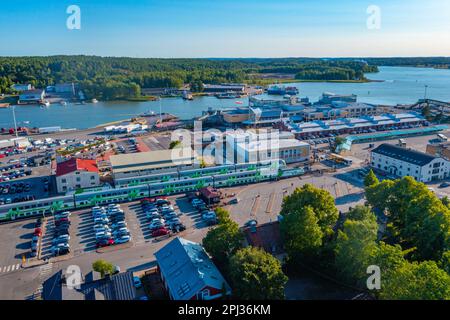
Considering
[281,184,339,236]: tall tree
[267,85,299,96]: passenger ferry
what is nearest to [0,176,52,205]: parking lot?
[281,184,339,236]: tall tree

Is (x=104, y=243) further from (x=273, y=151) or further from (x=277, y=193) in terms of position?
(x=273, y=151)

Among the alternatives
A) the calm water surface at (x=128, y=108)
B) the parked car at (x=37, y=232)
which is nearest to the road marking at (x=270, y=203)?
the parked car at (x=37, y=232)

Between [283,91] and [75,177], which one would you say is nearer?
[75,177]

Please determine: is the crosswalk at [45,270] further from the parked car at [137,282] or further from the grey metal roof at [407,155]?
the grey metal roof at [407,155]

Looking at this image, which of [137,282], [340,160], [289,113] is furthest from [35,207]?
[289,113]
